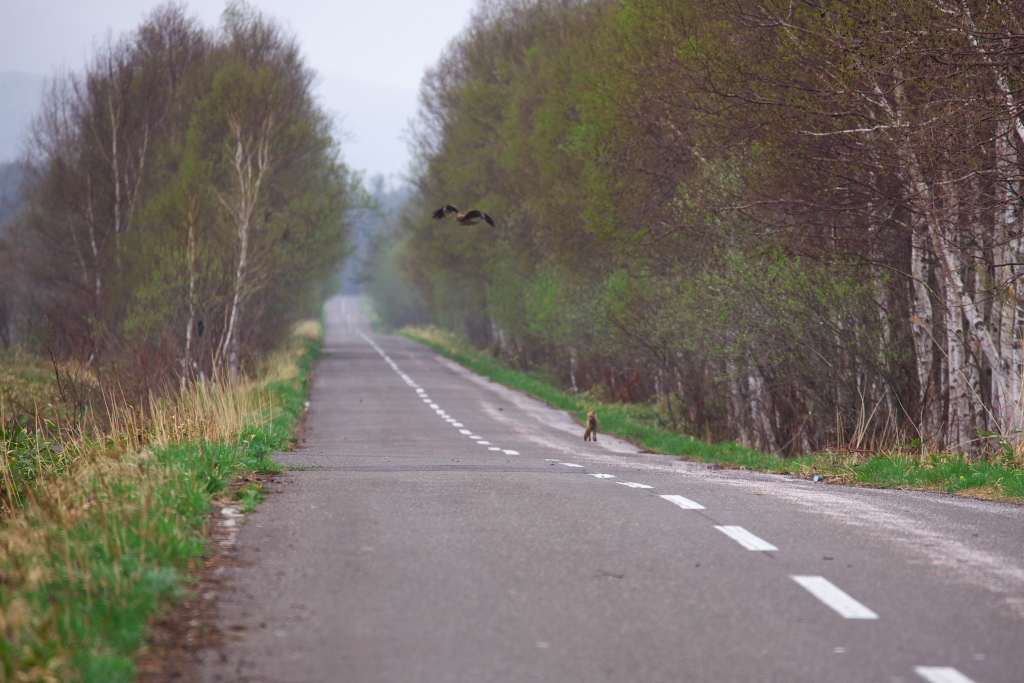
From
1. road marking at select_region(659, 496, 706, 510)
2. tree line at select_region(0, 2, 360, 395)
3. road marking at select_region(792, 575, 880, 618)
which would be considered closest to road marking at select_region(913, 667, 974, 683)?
road marking at select_region(792, 575, 880, 618)

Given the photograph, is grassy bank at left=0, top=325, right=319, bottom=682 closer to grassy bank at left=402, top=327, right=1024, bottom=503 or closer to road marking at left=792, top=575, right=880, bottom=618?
road marking at left=792, top=575, right=880, bottom=618

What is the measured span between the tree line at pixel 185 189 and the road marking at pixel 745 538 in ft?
78.3

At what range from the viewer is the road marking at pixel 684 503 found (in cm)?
905

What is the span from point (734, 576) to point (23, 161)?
40506 mm

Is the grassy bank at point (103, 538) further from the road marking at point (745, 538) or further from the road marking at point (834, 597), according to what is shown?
the road marking at point (745, 538)

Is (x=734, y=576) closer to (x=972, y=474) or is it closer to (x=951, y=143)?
(x=972, y=474)

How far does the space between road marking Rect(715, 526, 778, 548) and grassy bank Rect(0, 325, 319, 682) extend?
335 cm

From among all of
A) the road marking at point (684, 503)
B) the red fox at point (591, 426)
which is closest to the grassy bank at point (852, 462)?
the red fox at point (591, 426)

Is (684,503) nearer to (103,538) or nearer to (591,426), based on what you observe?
(103,538)

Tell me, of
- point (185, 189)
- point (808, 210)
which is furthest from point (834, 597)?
point (185, 189)

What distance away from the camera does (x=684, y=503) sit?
9336 millimetres

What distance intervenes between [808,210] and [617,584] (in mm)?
10959

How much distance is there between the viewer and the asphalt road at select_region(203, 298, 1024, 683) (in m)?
4.68

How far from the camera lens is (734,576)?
6312 mm
